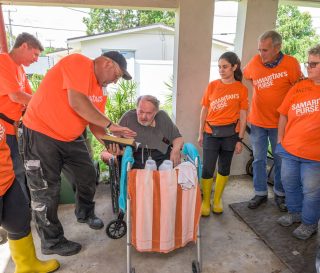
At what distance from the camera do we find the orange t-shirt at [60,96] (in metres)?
1.73

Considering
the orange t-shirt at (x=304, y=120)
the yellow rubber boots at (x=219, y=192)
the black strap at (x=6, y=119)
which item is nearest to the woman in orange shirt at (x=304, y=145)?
the orange t-shirt at (x=304, y=120)

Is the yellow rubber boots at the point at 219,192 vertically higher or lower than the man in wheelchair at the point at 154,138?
lower

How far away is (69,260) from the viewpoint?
80.8 inches

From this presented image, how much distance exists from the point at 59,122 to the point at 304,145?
1.82 meters

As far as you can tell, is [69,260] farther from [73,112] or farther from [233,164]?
Answer: [233,164]

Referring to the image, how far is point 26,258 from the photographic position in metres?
1.75

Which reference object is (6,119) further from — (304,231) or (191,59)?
(304,231)

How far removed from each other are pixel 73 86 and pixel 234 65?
1.45 metres

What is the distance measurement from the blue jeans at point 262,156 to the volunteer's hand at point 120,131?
1.32 meters

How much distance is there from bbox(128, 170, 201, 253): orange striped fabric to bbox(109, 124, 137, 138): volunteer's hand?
1.16 feet

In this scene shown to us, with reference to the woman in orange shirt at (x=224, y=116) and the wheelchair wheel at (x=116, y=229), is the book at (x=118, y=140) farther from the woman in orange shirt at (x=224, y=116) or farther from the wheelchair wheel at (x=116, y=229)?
the woman in orange shirt at (x=224, y=116)

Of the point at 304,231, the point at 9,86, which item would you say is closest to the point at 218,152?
the point at 304,231

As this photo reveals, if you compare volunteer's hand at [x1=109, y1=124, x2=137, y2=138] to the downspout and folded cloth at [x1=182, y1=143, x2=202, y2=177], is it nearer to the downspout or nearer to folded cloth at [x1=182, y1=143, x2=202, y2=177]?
folded cloth at [x1=182, y1=143, x2=202, y2=177]

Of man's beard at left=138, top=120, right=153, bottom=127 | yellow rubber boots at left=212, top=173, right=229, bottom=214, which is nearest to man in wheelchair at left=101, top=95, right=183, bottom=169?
man's beard at left=138, top=120, right=153, bottom=127
